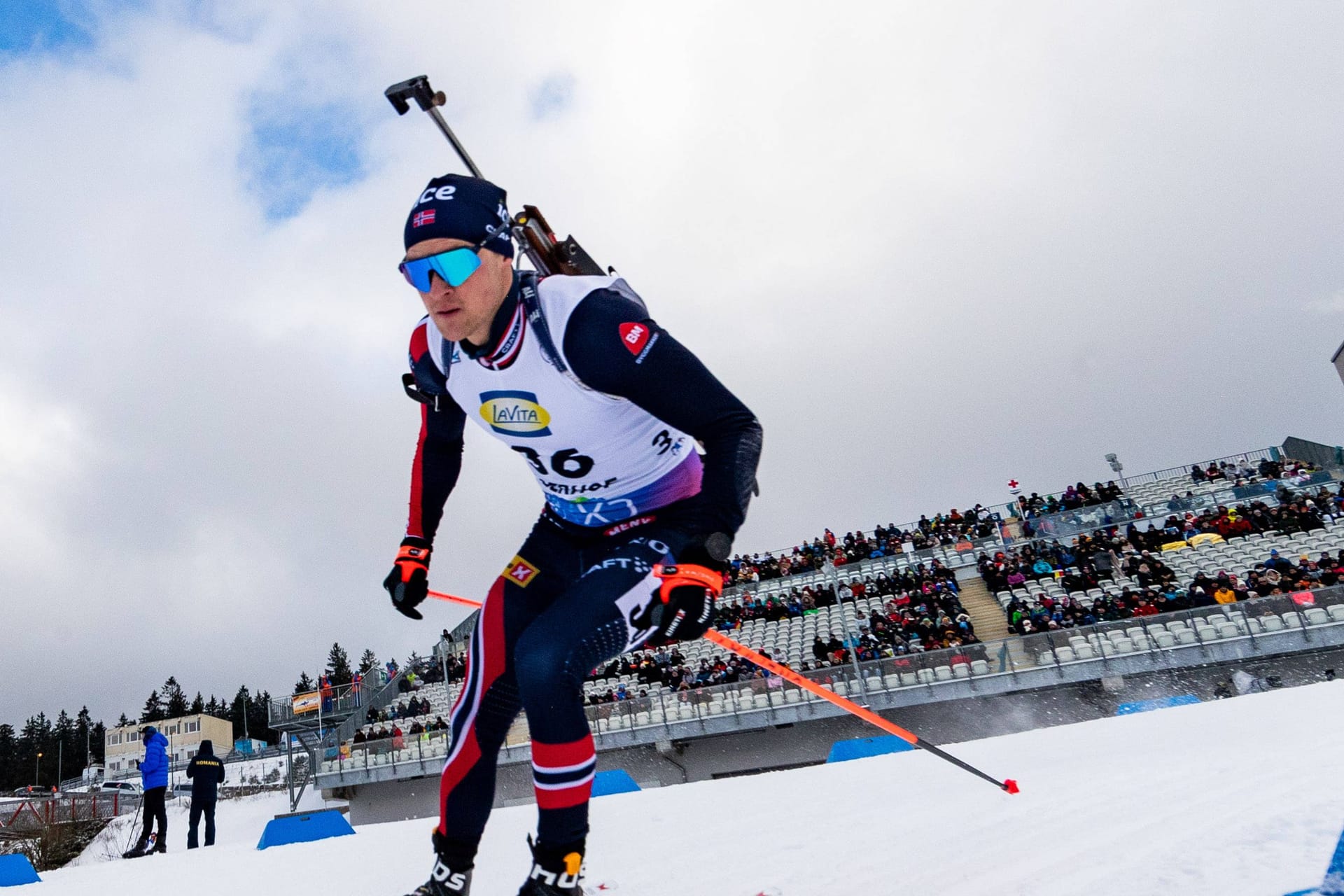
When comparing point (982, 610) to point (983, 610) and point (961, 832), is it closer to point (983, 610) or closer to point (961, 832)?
point (983, 610)

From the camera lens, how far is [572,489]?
2533 millimetres

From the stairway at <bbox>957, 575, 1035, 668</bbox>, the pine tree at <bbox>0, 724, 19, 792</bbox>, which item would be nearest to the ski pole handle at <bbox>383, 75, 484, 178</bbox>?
the stairway at <bbox>957, 575, 1035, 668</bbox>

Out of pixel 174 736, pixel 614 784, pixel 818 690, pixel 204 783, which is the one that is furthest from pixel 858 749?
pixel 174 736

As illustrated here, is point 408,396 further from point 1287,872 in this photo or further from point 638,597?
point 1287,872

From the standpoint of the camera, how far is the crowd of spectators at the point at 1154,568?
15305 mm

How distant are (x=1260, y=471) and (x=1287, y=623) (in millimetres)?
12022

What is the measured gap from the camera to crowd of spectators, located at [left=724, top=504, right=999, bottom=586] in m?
24.0

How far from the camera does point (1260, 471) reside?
934 inches

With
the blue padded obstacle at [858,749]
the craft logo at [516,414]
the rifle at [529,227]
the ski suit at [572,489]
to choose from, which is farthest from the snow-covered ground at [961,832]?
the rifle at [529,227]

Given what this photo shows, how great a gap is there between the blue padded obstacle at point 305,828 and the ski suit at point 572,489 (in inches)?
177

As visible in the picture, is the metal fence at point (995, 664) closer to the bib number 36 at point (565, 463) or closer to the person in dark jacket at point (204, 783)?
the person in dark jacket at point (204, 783)

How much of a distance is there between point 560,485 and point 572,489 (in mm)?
43

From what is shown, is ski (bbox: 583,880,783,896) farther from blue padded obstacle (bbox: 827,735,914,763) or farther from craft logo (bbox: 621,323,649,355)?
blue padded obstacle (bbox: 827,735,914,763)

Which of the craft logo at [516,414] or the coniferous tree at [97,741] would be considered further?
the coniferous tree at [97,741]
